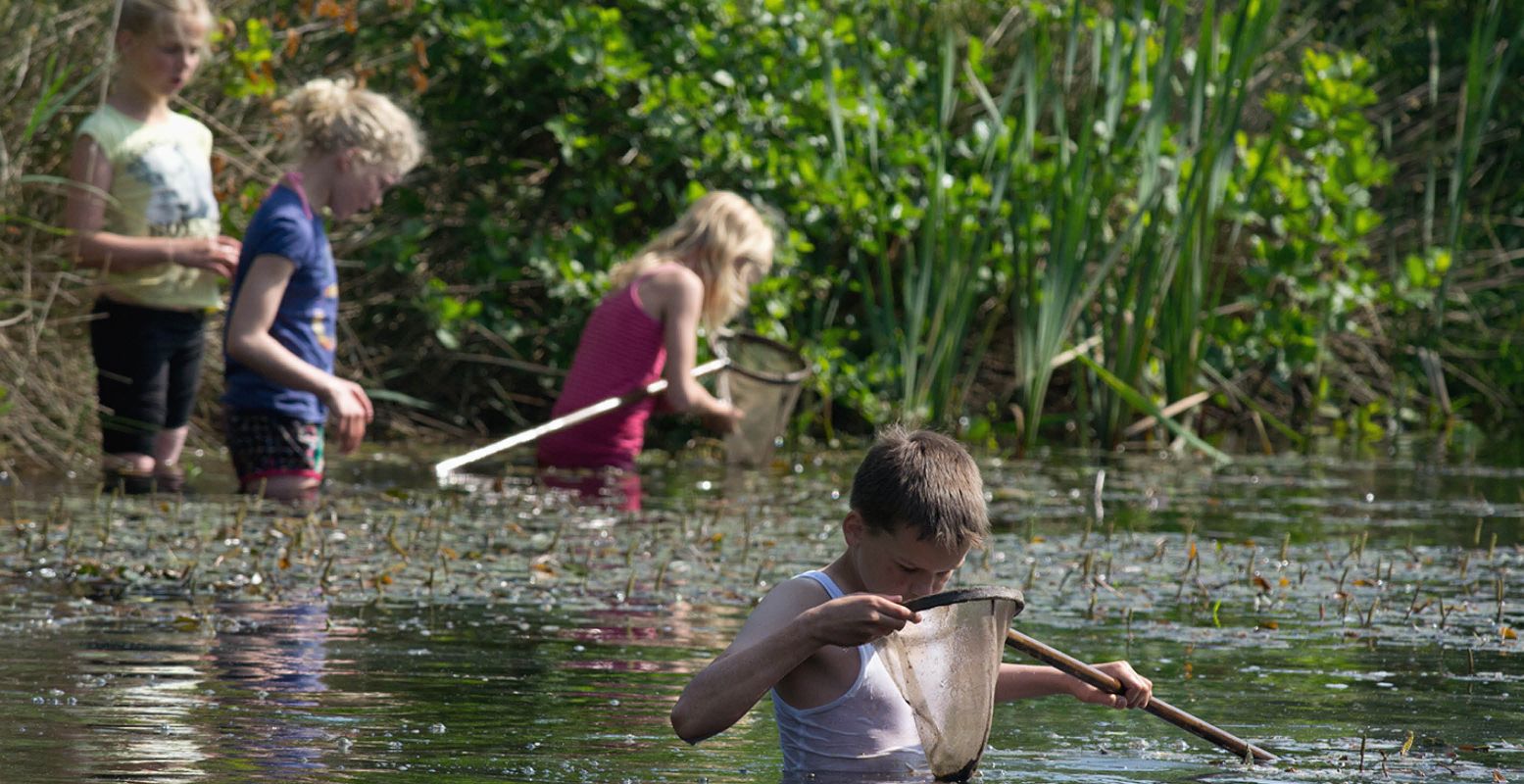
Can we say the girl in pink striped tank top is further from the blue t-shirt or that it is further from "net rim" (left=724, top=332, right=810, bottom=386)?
the blue t-shirt

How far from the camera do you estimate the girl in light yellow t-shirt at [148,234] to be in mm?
7090

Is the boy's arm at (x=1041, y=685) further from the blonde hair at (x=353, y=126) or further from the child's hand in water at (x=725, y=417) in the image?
the child's hand in water at (x=725, y=417)

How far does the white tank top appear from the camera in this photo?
11.6 feet

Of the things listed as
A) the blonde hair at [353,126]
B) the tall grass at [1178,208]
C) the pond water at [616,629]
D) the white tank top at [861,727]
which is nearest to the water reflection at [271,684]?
the pond water at [616,629]

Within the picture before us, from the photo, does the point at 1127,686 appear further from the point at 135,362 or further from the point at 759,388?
the point at 759,388

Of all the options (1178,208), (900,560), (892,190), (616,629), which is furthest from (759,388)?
(900,560)

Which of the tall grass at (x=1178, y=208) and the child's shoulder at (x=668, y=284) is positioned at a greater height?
the tall grass at (x=1178, y=208)

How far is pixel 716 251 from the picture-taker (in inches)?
341

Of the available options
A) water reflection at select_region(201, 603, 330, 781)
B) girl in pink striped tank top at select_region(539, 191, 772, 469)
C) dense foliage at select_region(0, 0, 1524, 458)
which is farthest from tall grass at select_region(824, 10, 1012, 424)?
water reflection at select_region(201, 603, 330, 781)

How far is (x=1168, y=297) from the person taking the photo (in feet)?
35.2

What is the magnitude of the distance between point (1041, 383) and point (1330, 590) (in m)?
4.46

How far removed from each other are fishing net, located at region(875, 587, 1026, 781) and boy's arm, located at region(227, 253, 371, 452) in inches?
134

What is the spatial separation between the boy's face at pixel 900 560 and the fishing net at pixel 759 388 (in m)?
5.61

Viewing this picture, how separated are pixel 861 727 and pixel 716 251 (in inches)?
205
